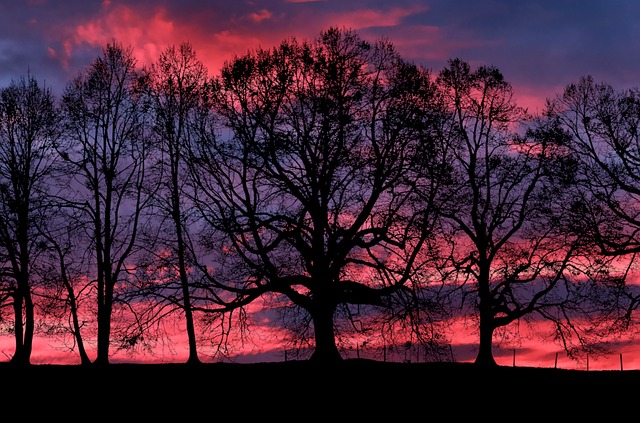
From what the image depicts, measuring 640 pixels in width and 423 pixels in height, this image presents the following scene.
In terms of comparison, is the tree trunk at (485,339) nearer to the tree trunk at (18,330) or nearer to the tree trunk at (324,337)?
the tree trunk at (324,337)

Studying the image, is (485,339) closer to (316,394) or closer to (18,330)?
(316,394)

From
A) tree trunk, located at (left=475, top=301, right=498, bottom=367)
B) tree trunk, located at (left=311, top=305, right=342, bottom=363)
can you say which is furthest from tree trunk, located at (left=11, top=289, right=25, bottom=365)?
tree trunk, located at (left=475, top=301, right=498, bottom=367)

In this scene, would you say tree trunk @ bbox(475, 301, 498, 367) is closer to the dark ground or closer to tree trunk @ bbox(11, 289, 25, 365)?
the dark ground

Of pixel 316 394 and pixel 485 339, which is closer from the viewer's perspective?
pixel 316 394

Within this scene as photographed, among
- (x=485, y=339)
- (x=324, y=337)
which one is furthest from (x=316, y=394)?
(x=485, y=339)

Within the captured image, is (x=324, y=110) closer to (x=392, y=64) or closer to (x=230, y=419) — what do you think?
(x=392, y=64)

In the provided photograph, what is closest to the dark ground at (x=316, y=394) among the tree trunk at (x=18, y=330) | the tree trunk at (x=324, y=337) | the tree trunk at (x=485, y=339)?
the tree trunk at (x=324, y=337)

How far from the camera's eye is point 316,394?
2016 centimetres

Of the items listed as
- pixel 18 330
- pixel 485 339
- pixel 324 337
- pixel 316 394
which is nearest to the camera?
pixel 316 394

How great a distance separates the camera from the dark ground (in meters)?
17.5

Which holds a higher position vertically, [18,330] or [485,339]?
[18,330]

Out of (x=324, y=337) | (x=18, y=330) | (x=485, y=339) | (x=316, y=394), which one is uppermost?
(x=18, y=330)

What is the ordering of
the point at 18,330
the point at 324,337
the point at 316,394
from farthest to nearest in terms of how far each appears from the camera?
the point at 18,330 → the point at 324,337 → the point at 316,394

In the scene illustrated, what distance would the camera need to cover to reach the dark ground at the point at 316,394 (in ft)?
57.3
